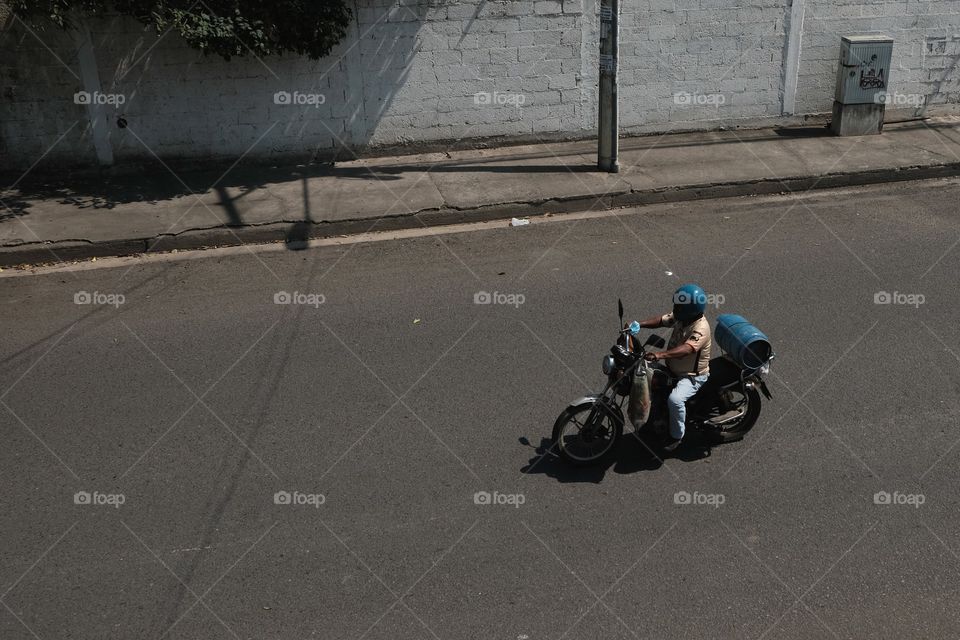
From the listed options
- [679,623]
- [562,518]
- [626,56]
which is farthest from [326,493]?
[626,56]

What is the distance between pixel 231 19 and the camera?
455 inches

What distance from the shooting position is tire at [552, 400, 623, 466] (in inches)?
259

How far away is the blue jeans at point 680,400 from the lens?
21.6 ft

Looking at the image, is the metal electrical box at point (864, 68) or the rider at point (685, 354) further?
the metal electrical box at point (864, 68)

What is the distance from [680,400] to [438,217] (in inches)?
206

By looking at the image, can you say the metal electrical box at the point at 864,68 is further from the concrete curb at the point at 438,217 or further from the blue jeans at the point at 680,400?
the blue jeans at the point at 680,400

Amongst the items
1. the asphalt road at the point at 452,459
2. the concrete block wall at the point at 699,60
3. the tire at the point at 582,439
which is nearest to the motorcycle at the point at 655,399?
the tire at the point at 582,439

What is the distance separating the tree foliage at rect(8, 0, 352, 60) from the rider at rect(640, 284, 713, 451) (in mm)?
7122

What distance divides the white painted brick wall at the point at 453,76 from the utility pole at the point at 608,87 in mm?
1345

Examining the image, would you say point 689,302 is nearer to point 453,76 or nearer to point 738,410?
point 738,410

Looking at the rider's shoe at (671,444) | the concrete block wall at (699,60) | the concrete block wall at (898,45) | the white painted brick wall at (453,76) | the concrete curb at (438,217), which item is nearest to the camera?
the rider's shoe at (671,444)

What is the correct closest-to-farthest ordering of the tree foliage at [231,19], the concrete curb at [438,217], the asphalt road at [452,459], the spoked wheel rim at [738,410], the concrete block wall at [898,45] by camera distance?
the asphalt road at [452,459], the spoked wheel rim at [738,410], the concrete curb at [438,217], the tree foliage at [231,19], the concrete block wall at [898,45]

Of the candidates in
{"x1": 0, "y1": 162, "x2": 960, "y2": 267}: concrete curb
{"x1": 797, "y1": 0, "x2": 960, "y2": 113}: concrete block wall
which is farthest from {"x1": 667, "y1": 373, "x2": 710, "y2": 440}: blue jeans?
{"x1": 797, "y1": 0, "x2": 960, "y2": 113}: concrete block wall

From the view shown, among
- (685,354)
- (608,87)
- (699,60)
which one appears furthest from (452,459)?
(699,60)
